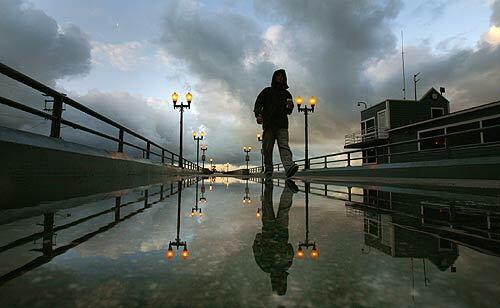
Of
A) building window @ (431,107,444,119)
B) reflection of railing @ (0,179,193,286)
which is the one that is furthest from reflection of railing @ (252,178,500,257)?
building window @ (431,107,444,119)

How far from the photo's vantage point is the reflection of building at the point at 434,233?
1.25 m

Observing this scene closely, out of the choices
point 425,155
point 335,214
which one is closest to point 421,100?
point 425,155

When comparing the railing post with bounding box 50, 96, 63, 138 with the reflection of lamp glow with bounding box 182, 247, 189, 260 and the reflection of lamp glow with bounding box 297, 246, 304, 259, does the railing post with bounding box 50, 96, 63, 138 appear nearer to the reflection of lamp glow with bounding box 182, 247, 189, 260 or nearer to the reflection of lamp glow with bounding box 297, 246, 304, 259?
the reflection of lamp glow with bounding box 182, 247, 189, 260

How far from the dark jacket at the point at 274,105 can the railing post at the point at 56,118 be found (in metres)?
4.44

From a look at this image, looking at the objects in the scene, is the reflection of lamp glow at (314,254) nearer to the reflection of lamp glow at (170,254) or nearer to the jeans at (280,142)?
the reflection of lamp glow at (170,254)

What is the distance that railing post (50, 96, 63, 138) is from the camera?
434 centimetres

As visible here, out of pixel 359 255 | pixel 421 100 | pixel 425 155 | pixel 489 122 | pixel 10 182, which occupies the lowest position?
pixel 359 255

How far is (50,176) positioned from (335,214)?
3792 mm

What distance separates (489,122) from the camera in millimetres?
20031

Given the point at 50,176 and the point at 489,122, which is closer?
the point at 50,176

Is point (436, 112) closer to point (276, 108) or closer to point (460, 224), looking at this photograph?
point (276, 108)

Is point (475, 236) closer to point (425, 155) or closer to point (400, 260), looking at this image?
point (400, 260)

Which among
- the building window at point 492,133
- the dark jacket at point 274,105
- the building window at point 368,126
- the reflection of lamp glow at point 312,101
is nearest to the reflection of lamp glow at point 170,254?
the dark jacket at point 274,105

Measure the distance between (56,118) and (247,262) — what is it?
14.7ft
